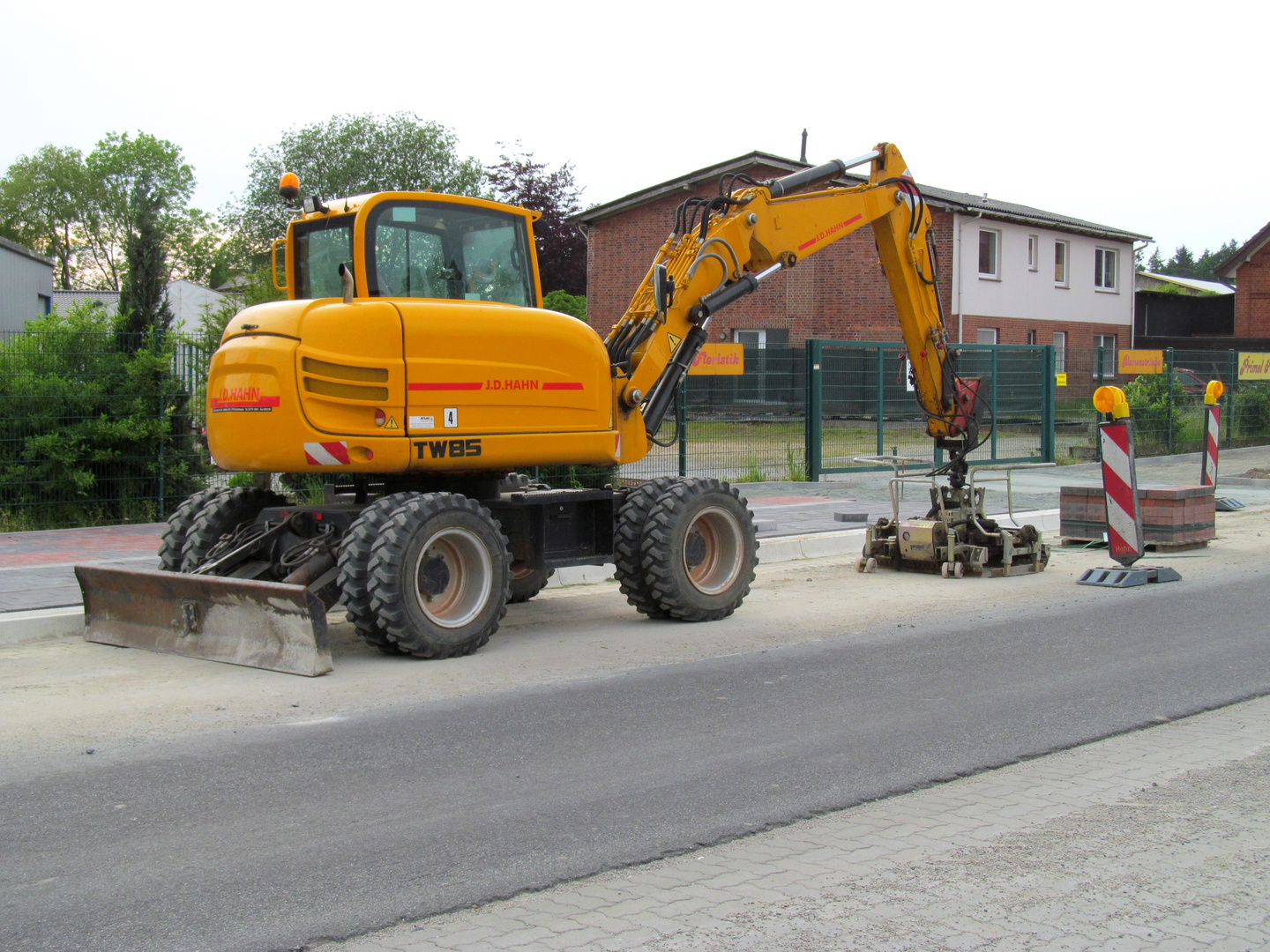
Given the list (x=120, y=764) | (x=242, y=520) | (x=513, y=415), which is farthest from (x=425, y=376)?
(x=120, y=764)

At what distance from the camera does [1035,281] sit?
128 feet

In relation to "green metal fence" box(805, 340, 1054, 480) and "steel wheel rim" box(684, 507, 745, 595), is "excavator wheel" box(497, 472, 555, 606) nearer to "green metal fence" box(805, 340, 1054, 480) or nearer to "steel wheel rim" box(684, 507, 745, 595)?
"steel wheel rim" box(684, 507, 745, 595)

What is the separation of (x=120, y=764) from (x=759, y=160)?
31.8 m

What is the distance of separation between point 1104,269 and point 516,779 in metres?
41.7

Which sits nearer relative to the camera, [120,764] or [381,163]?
[120,764]

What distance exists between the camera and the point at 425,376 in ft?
26.1

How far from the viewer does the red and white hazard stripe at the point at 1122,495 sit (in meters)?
11.0

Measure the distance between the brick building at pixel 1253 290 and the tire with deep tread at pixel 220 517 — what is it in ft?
159

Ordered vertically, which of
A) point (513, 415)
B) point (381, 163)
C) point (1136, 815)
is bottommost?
point (1136, 815)

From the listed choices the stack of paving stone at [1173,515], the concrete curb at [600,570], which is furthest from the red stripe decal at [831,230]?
the stack of paving stone at [1173,515]

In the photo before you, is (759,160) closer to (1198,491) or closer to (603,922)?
(1198,491)

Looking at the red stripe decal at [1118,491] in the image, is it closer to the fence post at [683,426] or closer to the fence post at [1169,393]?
the fence post at [683,426]

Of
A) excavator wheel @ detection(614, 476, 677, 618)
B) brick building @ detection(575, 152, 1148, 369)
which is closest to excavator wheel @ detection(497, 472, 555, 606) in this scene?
excavator wheel @ detection(614, 476, 677, 618)

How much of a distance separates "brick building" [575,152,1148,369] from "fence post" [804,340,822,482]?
14606 mm
